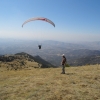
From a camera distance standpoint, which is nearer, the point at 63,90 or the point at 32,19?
the point at 63,90

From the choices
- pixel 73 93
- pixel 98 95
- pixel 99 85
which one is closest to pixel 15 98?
pixel 73 93

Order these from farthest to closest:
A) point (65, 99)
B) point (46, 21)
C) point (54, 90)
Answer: point (46, 21) → point (54, 90) → point (65, 99)

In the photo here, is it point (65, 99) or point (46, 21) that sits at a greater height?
point (46, 21)

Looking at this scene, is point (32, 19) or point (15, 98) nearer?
point (15, 98)

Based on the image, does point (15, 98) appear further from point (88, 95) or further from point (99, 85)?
point (99, 85)

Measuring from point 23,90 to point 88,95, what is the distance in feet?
21.3

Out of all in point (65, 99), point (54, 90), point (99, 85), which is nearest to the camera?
point (65, 99)

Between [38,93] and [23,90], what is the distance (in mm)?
2016

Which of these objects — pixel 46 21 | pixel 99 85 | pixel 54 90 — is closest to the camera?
pixel 54 90

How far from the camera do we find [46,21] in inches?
1251

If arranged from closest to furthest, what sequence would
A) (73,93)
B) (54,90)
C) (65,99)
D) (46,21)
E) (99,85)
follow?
(65,99)
(73,93)
(54,90)
(99,85)
(46,21)

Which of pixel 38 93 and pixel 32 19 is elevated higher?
pixel 32 19

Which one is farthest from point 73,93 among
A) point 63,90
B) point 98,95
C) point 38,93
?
point 38,93

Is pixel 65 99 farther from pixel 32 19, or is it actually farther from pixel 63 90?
pixel 32 19
